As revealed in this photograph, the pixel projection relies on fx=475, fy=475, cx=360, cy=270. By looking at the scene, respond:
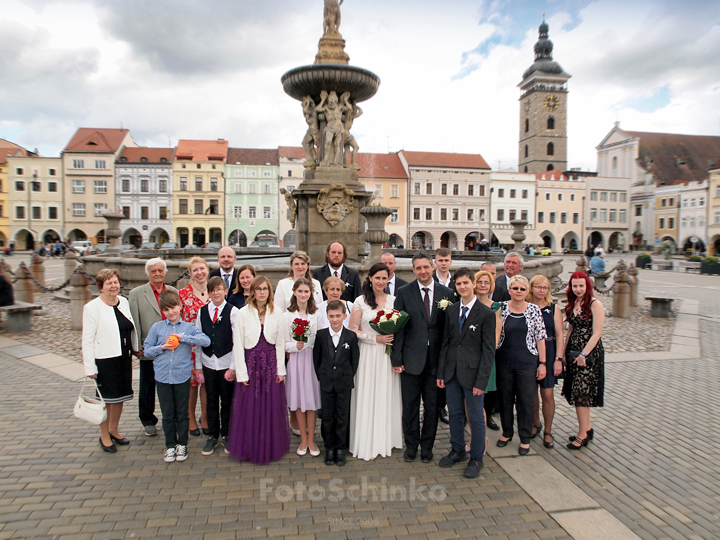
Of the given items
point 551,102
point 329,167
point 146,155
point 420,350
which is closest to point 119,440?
point 420,350

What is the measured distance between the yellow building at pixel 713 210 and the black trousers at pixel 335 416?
65.5m

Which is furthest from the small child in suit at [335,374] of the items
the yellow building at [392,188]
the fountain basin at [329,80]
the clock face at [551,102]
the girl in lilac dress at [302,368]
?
the clock face at [551,102]

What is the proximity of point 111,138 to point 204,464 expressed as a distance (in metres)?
61.8

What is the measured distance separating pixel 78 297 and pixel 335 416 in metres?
8.31

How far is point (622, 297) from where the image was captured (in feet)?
40.2

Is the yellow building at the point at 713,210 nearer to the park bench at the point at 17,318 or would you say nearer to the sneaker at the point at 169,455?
the park bench at the point at 17,318

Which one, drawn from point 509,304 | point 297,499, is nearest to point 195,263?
point 297,499

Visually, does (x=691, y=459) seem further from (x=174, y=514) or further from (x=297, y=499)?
(x=174, y=514)

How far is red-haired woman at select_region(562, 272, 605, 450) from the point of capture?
4.71m

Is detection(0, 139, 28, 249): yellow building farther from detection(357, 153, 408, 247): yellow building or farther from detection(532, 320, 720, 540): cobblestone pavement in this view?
detection(532, 320, 720, 540): cobblestone pavement

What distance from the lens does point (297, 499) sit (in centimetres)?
374

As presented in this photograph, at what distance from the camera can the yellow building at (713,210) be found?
55.8 meters

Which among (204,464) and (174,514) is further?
(204,464)

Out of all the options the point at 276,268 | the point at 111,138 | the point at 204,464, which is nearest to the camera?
the point at 204,464
